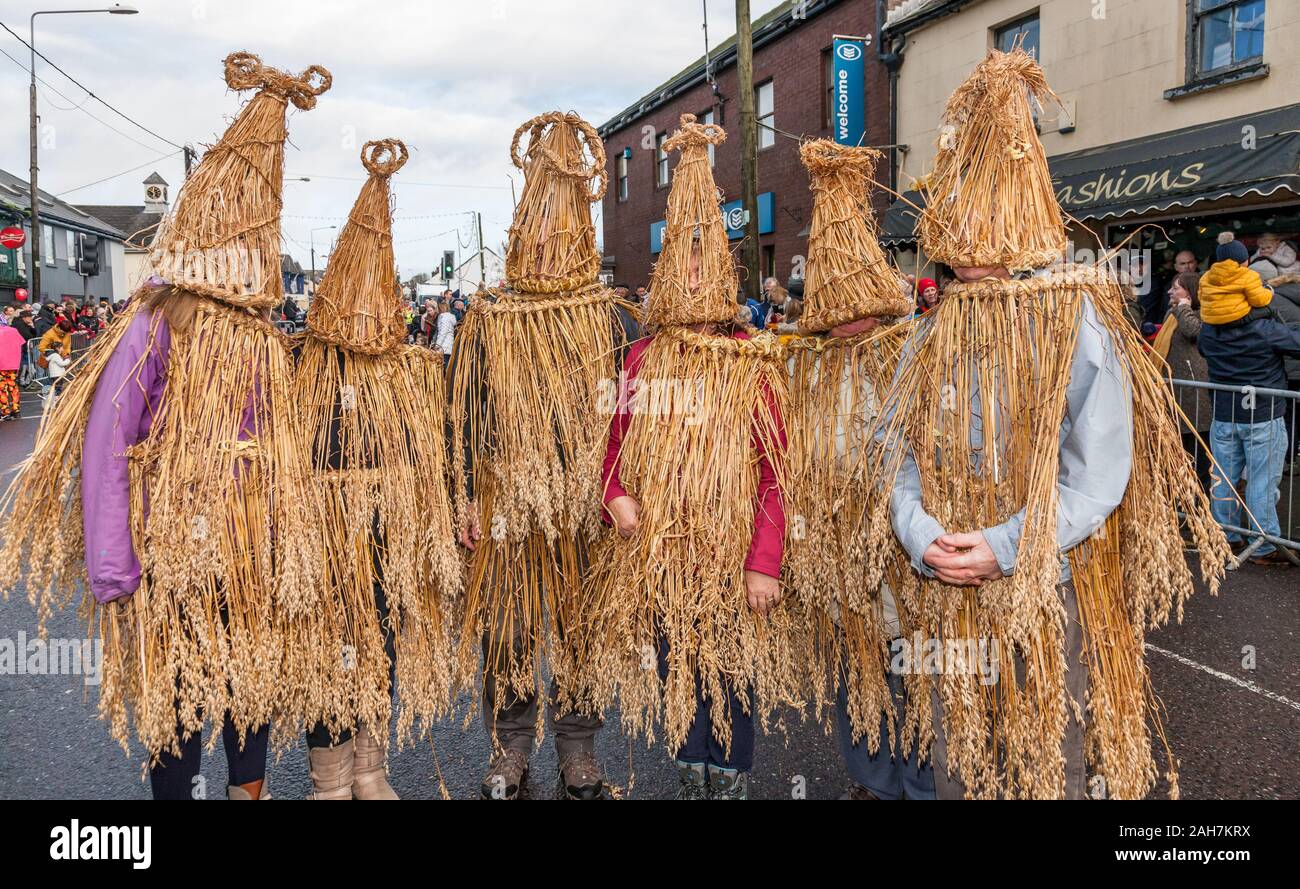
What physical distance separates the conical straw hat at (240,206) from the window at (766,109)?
590 inches

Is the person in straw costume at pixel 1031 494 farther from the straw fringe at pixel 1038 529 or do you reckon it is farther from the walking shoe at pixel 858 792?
the walking shoe at pixel 858 792

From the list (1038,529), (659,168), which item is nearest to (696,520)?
(1038,529)

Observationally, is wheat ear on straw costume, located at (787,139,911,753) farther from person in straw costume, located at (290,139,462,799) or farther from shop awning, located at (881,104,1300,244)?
shop awning, located at (881,104,1300,244)

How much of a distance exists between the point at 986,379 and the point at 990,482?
238 mm

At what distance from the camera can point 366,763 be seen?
279 cm

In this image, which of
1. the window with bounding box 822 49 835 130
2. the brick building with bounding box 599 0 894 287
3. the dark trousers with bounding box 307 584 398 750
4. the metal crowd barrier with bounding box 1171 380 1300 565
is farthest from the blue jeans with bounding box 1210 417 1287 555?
the window with bounding box 822 49 835 130

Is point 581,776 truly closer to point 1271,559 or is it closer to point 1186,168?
point 1271,559

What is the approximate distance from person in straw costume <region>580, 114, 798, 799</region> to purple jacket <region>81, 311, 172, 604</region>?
1.25 meters

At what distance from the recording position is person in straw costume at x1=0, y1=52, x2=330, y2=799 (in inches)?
90.0

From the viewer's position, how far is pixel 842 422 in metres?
2.48

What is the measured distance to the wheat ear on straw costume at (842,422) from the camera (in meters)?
2.44

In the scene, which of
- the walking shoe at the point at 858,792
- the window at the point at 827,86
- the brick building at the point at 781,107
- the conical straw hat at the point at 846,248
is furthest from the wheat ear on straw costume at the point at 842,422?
the window at the point at 827,86

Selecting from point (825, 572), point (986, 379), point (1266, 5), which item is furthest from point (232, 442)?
point (1266, 5)
